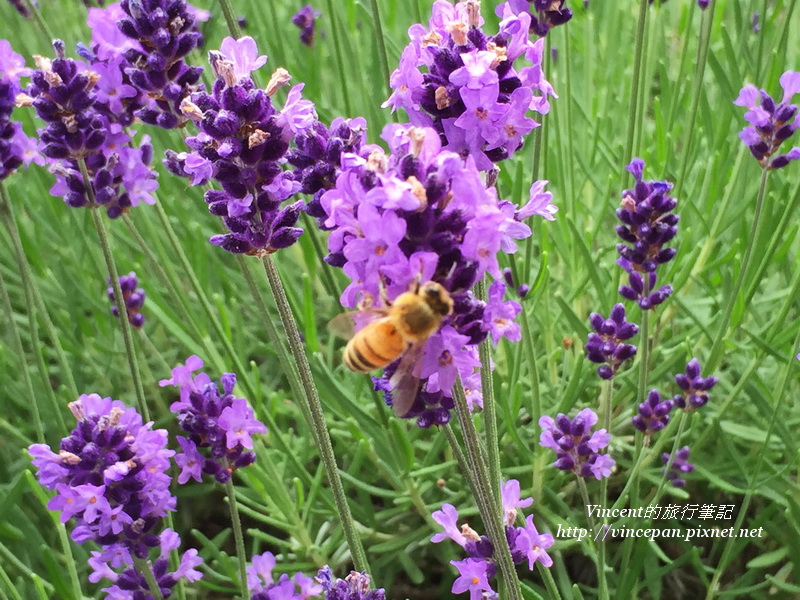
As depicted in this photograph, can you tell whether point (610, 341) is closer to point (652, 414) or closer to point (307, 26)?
point (652, 414)

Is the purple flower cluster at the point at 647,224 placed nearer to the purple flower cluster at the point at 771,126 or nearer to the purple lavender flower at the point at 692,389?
the purple lavender flower at the point at 692,389

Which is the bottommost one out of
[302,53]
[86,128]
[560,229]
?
[560,229]

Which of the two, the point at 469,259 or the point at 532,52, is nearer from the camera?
the point at 469,259

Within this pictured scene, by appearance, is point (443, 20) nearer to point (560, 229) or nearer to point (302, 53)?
point (560, 229)

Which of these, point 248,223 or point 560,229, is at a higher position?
point 248,223

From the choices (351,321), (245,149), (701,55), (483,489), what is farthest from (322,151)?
(701,55)

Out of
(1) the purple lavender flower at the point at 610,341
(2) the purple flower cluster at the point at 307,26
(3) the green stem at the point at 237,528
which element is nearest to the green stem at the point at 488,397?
(1) the purple lavender flower at the point at 610,341

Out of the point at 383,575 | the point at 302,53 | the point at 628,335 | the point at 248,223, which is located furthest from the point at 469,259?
the point at 302,53

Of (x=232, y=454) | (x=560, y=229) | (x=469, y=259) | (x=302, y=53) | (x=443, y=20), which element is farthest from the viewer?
(x=302, y=53)
